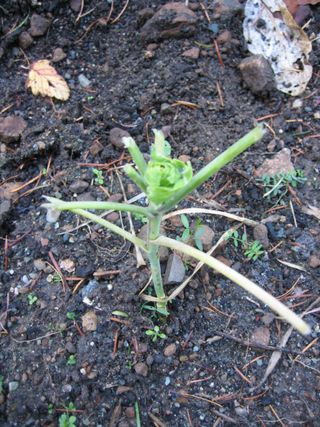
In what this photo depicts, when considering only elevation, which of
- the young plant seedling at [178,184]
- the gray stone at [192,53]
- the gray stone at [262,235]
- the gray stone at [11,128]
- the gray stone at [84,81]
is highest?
the young plant seedling at [178,184]

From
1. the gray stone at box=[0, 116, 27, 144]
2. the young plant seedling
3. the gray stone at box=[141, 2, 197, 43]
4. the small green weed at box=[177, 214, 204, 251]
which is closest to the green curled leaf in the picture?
the young plant seedling

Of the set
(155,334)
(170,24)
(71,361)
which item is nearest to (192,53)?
(170,24)

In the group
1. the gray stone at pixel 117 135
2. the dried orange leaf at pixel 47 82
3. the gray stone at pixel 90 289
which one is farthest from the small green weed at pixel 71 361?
the dried orange leaf at pixel 47 82

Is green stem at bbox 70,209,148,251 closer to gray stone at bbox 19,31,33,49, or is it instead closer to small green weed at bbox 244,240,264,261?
small green weed at bbox 244,240,264,261

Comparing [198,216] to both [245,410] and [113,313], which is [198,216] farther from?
[245,410]

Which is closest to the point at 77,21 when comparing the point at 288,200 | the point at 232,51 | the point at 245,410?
the point at 232,51

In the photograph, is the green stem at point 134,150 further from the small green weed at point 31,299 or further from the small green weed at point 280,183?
the small green weed at point 280,183

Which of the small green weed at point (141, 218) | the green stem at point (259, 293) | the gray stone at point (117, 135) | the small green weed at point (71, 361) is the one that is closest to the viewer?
the green stem at point (259, 293)
